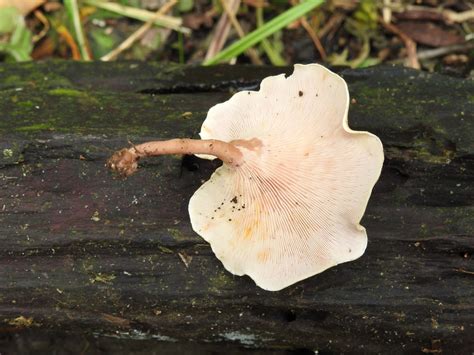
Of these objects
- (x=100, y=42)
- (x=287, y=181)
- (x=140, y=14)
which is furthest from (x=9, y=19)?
(x=287, y=181)

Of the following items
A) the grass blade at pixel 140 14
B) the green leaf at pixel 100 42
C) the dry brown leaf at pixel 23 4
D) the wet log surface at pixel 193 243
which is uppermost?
the dry brown leaf at pixel 23 4

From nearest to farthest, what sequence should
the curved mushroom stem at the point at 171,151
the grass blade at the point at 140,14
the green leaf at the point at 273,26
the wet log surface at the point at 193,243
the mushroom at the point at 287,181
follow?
the curved mushroom stem at the point at 171,151 < the mushroom at the point at 287,181 < the wet log surface at the point at 193,243 < the green leaf at the point at 273,26 < the grass blade at the point at 140,14

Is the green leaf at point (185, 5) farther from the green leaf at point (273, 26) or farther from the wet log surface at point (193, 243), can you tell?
the wet log surface at point (193, 243)

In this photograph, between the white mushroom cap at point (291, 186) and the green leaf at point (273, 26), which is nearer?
the white mushroom cap at point (291, 186)

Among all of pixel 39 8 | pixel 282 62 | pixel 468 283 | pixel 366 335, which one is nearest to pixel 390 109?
pixel 468 283

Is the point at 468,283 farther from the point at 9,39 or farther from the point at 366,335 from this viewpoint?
the point at 9,39

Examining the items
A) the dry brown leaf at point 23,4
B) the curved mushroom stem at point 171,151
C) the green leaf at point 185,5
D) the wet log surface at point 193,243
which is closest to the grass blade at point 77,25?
the dry brown leaf at point 23,4

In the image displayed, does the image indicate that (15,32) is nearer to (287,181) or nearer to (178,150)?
(178,150)

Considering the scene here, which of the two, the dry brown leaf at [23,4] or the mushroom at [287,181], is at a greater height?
the dry brown leaf at [23,4]
